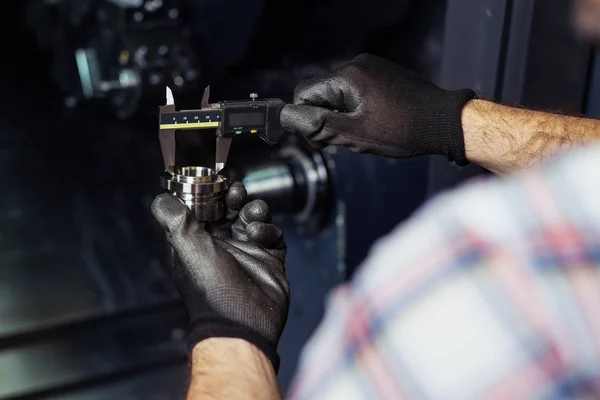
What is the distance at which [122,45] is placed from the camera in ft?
4.76

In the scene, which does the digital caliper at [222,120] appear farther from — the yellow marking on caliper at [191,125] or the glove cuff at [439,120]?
the glove cuff at [439,120]

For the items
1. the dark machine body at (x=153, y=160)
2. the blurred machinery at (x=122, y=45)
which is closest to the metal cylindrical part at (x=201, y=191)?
the dark machine body at (x=153, y=160)

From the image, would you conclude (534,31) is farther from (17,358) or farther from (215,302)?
(17,358)

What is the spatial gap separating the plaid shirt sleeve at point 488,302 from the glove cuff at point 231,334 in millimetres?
262

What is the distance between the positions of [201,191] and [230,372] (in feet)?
0.93

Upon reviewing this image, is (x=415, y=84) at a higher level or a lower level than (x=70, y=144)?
higher

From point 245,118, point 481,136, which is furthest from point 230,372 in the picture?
point 481,136

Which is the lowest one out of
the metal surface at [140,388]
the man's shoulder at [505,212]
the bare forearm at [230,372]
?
the metal surface at [140,388]

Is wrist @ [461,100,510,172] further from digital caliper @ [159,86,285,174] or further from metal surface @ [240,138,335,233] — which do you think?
metal surface @ [240,138,335,233]

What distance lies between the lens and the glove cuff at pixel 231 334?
0.69 m

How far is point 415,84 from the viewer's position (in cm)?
95

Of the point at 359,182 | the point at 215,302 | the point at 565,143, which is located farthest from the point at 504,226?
the point at 359,182

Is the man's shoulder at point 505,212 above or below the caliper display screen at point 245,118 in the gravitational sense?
above

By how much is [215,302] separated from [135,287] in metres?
0.90
